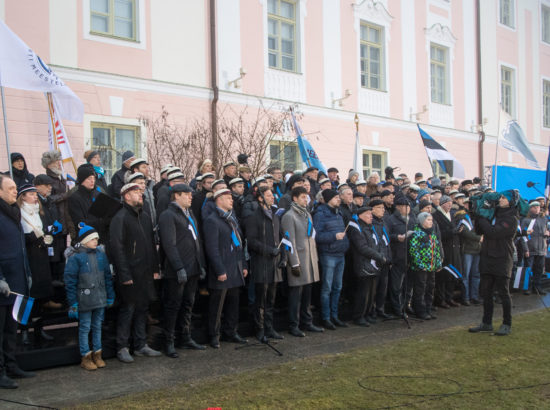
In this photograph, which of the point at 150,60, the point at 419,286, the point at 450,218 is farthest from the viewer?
the point at 150,60

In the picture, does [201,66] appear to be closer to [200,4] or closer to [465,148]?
[200,4]

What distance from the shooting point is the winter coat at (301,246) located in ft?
26.0

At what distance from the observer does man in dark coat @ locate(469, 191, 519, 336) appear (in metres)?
8.03

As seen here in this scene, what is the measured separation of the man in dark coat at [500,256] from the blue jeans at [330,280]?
2089mm

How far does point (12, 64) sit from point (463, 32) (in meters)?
18.5

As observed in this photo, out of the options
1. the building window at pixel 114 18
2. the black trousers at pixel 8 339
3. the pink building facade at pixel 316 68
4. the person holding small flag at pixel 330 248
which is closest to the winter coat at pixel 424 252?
the person holding small flag at pixel 330 248

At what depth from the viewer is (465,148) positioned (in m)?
21.4

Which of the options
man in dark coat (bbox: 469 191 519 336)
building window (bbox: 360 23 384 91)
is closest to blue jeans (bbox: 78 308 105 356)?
man in dark coat (bbox: 469 191 519 336)

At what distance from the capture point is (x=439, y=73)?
20.8 m

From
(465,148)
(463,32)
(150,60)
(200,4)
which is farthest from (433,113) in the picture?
(150,60)

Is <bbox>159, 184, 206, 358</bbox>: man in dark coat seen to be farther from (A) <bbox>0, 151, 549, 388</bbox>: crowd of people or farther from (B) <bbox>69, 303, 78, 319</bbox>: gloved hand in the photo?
(B) <bbox>69, 303, 78, 319</bbox>: gloved hand

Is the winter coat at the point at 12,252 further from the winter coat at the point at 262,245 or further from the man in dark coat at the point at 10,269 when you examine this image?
the winter coat at the point at 262,245

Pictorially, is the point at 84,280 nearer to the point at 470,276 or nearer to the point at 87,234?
the point at 87,234

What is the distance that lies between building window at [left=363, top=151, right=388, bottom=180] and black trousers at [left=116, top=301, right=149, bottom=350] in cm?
1219
